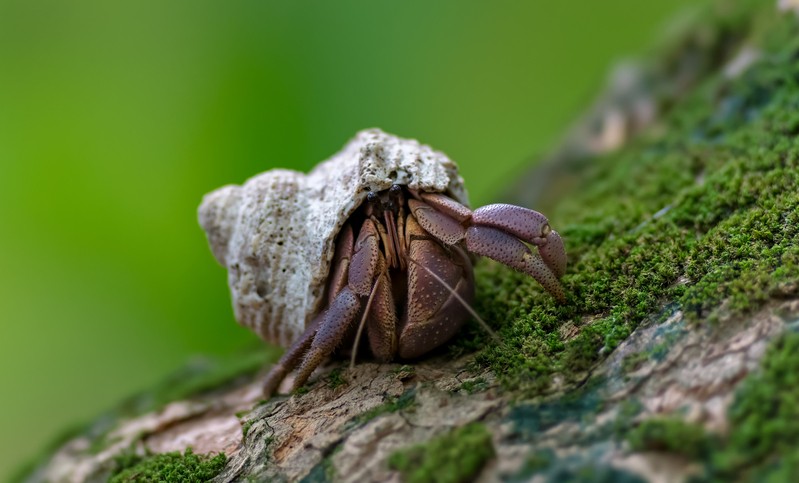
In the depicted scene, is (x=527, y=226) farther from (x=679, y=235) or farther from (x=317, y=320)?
(x=317, y=320)

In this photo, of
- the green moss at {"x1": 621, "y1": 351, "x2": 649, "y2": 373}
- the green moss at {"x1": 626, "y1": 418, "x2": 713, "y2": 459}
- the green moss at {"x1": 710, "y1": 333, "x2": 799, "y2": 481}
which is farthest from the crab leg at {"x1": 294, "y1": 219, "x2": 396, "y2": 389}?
the green moss at {"x1": 710, "y1": 333, "x2": 799, "y2": 481}

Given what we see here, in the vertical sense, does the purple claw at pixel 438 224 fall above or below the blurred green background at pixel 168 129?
below

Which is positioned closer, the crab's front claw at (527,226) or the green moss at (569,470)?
the green moss at (569,470)

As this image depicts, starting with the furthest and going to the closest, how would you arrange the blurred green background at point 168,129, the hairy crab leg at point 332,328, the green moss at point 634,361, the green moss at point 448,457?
the blurred green background at point 168,129 < the hairy crab leg at point 332,328 < the green moss at point 634,361 < the green moss at point 448,457

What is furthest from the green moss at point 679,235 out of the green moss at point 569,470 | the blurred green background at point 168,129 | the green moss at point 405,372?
the blurred green background at point 168,129

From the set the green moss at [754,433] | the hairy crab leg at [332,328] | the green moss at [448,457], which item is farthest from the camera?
the hairy crab leg at [332,328]

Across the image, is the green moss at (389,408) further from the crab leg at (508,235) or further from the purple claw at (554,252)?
the purple claw at (554,252)

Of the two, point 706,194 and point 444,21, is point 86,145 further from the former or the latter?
point 706,194

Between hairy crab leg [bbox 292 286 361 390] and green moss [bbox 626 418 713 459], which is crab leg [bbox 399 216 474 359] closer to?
hairy crab leg [bbox 292 286 361 390]
